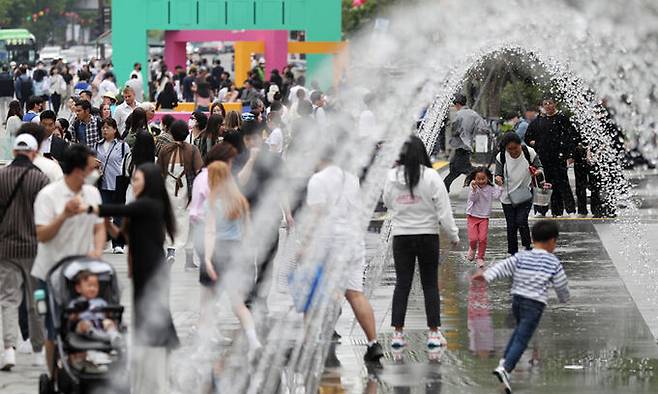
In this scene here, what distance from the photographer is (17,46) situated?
72.8 meters

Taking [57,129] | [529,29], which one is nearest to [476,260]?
[57,129]

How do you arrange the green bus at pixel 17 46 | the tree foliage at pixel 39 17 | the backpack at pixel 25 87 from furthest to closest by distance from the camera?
the tree foliage at pixel 39 17
the green bus at pixel 17 46
the backpack at pixel 25 87

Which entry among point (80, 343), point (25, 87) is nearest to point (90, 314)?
point (80, 343)

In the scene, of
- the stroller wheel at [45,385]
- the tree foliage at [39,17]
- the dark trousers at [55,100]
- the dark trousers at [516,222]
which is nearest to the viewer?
the stroller wheel at [45,385]

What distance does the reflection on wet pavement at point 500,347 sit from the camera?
424 inches

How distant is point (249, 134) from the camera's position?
47.9 ft

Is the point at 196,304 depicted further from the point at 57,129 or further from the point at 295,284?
the point at 57,129

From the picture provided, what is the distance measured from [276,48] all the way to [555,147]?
26752 millimetres

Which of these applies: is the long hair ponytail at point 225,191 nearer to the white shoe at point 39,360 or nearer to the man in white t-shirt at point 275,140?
the white shoe at point 39,360

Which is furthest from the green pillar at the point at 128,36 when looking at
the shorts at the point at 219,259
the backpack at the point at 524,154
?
the shorts at the point at 219,259

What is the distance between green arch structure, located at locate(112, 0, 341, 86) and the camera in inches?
1697

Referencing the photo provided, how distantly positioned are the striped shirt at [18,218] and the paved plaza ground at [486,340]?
2.90 ft

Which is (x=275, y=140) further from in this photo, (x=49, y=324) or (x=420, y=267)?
(x=49, y=324)

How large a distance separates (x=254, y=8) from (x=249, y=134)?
28.9 m
